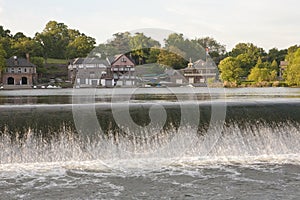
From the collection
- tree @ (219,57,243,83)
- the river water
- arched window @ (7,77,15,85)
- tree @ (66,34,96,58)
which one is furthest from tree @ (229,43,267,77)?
the river water

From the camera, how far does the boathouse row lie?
66125mm

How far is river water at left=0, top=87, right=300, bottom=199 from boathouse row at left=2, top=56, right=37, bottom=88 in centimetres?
5253

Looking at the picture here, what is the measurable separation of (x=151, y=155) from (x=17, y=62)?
196 ft

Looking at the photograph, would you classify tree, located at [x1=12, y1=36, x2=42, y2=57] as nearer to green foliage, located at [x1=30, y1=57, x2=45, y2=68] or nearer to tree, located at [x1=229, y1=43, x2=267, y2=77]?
green foliage, located at [x1=30, y1=57, x2=45, y2=68]

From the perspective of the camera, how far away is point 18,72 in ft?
219

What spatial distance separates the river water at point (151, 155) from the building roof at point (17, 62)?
173 feet

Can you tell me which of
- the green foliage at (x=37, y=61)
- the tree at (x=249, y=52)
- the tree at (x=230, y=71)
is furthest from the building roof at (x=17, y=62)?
the tree at (x=249, y=52)

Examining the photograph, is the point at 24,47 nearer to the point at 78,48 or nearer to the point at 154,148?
the point at 78,48

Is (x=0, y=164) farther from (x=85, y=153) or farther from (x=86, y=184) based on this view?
(x=86, y=184)

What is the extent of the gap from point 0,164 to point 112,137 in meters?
3.45

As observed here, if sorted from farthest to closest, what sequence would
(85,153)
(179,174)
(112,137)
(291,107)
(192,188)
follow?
(291,107)
(112,137)
(85,153)
(179,174)
(192,188)

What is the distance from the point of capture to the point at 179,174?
973 cm

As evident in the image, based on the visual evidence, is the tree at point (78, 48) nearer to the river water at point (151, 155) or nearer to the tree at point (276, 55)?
the tree at point (276, 55)

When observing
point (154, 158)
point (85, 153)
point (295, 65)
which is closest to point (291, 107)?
point (154, 158)
